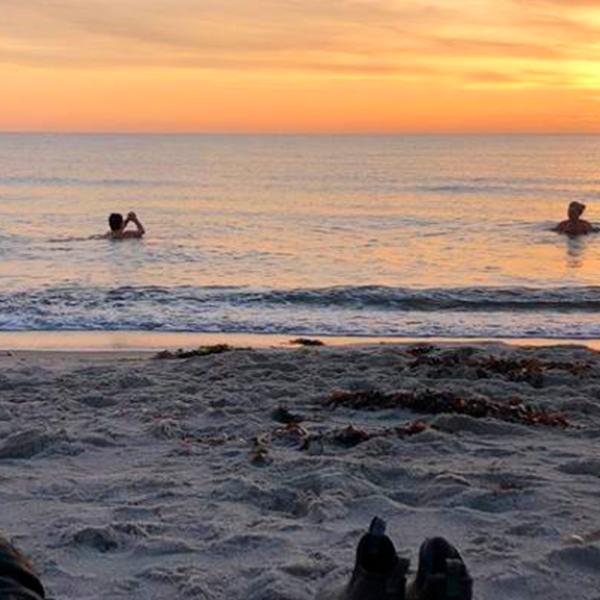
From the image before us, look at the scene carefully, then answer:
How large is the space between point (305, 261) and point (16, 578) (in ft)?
62.4

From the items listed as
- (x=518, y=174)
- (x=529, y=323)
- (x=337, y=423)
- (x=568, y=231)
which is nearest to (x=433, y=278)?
(x=529, y=323)

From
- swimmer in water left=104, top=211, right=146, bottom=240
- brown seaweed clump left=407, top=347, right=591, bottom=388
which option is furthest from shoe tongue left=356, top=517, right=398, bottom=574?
swimmer in water left=104, top=211, right=146, bottom=240

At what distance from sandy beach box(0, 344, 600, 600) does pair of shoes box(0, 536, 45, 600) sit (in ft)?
1.85

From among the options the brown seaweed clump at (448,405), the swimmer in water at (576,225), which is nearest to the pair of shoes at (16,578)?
the brown seaweed clump at (448,405)

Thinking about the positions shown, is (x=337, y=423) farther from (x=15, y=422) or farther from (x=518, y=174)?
(x=518, y=174)

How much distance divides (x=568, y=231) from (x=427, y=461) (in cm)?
2216

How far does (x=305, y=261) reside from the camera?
867 inches

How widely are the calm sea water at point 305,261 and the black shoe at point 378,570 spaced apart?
32.9 feet

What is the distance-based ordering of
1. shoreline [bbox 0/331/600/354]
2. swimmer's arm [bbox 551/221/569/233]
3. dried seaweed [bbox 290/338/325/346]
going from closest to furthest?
dried seaweed [bbox 290/338/325/346] < shoreline [bbox 0/331/600/354] < swimmer's arm [bbox 551/221/569/233]

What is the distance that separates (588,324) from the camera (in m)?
13.9

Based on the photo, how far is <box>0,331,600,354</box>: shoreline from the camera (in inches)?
462

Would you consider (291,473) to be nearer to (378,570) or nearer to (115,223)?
(378,570)

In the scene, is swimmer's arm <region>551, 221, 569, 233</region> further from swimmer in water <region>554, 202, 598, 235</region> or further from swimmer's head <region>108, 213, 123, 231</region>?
swimmer's head <region>108, 213, 123, 231</region>

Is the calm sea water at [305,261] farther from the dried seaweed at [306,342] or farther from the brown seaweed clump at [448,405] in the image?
the brown seaweed clump at [448,405]
